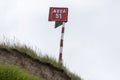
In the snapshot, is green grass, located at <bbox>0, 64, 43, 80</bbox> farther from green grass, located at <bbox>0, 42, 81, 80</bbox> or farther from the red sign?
the red sign

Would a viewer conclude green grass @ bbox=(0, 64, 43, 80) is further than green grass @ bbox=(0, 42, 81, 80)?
No

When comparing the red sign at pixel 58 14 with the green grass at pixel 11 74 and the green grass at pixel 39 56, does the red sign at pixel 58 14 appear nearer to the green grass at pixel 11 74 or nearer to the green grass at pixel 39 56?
the green grass at pixel 39 56

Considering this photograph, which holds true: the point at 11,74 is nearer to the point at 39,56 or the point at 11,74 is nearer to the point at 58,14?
the point at 39,56

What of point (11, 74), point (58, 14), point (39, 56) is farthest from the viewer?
point (58, 14)

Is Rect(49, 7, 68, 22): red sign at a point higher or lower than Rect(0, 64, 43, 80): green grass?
higher

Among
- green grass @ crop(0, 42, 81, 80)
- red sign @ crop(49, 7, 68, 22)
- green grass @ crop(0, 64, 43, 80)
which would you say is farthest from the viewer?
red sign @ crop(49, 7, 68, 22)

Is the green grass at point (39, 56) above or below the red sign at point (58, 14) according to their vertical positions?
below

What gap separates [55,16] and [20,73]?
5.45m

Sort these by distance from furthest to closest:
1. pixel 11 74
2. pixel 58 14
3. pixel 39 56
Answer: pixel 58 14 → pixel 39 56 → pixel 11 74

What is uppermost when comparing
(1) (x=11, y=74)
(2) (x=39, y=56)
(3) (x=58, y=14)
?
(3) (x=58, y=14)

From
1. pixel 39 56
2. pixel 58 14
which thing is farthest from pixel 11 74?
pixel 58 14

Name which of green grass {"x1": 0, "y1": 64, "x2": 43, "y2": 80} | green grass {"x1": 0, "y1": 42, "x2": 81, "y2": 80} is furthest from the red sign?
green grass {"x1": 0, "y1": 64, "x2": 43, "y2": 80}

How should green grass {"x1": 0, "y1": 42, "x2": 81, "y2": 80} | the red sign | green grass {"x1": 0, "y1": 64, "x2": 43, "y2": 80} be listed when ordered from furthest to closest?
the red sign, green grass {"x1": 0, "y1": 42, "x2": 81, "y2": 80}, green grass {"x1": 0, "y1": 64, "x2": 43, "y2": 80}

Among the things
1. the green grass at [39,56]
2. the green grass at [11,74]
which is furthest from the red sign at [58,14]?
the green grass at [11,74]
